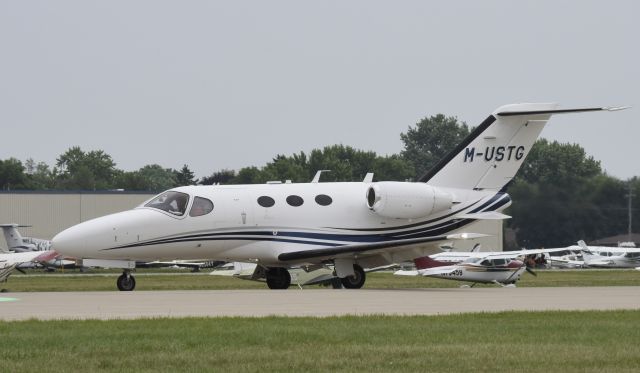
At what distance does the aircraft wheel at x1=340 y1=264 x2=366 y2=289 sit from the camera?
3194cm

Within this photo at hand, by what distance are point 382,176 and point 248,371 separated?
102 metres

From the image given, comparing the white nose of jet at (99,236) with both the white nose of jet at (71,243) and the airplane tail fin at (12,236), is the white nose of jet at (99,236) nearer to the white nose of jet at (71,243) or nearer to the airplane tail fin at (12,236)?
the white nose of jet at (71,243)

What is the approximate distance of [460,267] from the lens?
150ft

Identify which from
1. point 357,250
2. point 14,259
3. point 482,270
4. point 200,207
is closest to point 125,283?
point 200,207

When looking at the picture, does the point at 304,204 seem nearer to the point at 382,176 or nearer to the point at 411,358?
the point at 411,358

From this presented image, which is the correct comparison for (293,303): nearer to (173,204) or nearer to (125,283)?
(173,204)

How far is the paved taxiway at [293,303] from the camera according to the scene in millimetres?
20828

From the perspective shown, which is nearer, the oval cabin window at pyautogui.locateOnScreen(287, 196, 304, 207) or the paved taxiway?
the paved taxiway

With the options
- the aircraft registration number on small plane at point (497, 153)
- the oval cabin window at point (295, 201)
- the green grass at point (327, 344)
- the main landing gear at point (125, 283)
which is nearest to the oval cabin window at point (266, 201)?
the oval cabin window at point (295, 201)

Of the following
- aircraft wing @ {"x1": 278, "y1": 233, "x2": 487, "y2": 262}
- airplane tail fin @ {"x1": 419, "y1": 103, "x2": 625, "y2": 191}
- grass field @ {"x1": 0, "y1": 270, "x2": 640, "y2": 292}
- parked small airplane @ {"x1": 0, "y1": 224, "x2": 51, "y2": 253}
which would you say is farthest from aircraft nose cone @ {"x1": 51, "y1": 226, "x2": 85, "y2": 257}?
parked small airplane @ {"x1": 0, "y1": 224, "x2": 51, "y2": 253}

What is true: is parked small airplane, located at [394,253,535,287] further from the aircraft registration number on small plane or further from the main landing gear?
the main landing gear

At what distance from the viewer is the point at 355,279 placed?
32.0 meters

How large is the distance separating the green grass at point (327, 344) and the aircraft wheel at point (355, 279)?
12.6 m

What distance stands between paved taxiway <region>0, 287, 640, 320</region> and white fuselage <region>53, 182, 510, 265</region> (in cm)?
288
